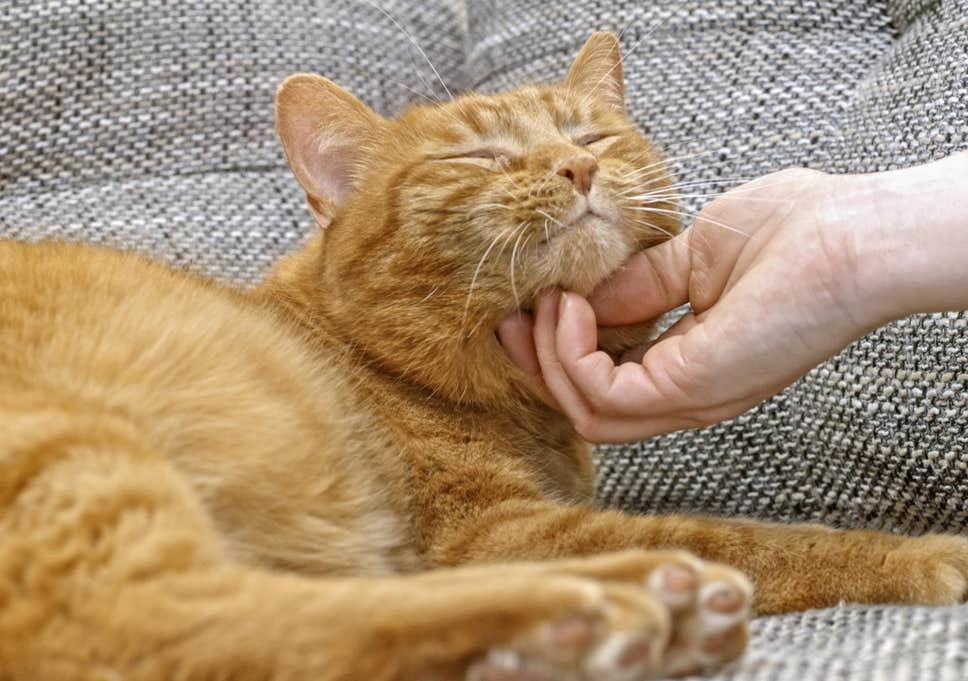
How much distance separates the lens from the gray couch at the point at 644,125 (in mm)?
1776

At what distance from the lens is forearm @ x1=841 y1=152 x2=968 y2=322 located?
1.25m

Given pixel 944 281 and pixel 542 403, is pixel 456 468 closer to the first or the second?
pixel 542 403

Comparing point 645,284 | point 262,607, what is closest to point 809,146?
point 645,284

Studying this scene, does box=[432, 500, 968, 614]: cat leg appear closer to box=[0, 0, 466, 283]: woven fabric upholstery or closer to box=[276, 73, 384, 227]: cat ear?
box=[276, 73, 384, 227]: cat ear

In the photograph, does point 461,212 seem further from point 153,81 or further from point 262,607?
point 153,81

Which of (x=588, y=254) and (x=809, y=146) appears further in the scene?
(x=809, y=146)

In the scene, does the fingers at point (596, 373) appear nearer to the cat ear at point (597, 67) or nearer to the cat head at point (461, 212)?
the cat head at point (461, 212)

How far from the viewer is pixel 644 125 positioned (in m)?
2.29

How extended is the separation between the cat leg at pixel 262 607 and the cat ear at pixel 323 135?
2.80ft

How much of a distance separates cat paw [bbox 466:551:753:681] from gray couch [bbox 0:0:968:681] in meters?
0.90

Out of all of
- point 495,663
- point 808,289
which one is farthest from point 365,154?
point 495,663

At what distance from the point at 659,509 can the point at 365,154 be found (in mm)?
940

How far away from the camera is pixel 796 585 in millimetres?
1325

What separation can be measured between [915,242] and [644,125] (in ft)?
3.66
